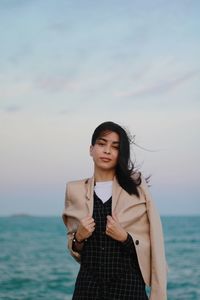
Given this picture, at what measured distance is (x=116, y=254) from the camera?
12.0 feet

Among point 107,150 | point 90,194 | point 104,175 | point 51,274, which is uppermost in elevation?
point 107,150

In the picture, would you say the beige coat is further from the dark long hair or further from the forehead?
the forehead

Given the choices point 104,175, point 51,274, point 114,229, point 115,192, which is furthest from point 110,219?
point 51,274

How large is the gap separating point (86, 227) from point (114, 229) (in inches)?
5.9

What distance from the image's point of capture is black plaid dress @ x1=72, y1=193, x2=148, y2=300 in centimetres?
362

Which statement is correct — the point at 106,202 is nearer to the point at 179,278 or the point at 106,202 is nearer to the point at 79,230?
the point at 79,230

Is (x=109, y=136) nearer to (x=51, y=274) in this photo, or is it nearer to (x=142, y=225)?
(x=142, y=225)

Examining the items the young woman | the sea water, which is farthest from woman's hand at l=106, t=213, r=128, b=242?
the sea water

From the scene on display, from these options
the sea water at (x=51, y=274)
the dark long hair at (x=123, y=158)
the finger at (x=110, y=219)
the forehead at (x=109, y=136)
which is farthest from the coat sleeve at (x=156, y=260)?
the sea water at (x=51, y=274)

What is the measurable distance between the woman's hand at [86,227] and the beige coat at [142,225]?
0.41ft

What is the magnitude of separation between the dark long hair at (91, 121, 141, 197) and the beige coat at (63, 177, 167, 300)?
3 cm

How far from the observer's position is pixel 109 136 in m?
3.77

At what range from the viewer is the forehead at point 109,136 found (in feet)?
12.3

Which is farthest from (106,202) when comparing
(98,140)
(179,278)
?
(179,278)
